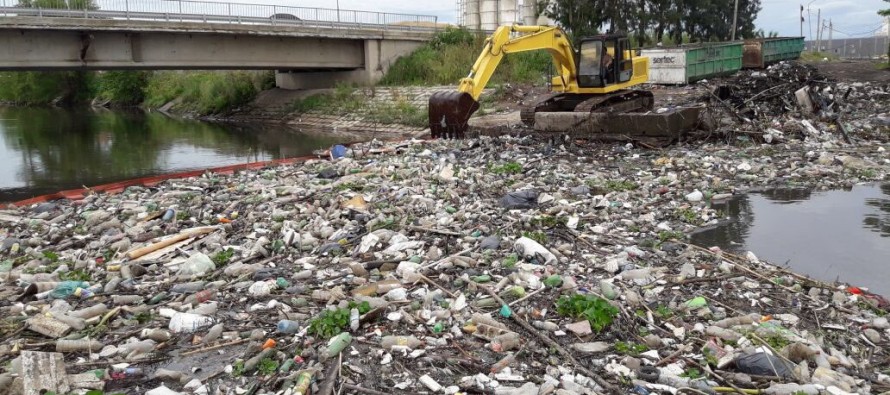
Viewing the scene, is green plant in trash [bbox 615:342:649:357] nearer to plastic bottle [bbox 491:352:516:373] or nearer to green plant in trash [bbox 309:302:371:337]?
plastic bottle [bbox 491:352:516:373]

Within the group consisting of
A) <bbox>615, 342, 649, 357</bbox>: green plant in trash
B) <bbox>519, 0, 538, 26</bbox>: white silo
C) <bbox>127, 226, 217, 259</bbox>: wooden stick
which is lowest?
<bbox>615, 342, 649, 357</bbox>: green plant in trash

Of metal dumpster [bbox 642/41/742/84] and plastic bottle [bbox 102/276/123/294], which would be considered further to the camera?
metal dumpster [bbox 642/41/742/84]

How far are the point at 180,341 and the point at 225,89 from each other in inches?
1393

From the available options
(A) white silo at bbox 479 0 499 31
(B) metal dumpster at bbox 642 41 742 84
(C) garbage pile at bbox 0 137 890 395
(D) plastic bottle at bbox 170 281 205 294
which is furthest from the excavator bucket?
(A) white silo at bbox 479 0 499 31

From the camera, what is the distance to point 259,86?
37.6m

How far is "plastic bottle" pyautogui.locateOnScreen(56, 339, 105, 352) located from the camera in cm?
479

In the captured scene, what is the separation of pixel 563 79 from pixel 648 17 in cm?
2948

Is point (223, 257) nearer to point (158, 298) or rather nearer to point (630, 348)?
point (158, 298)

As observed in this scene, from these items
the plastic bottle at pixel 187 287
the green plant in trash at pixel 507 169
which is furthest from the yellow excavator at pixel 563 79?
the plastic bottle at pixel 187 287

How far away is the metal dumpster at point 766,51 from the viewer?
28.4 m

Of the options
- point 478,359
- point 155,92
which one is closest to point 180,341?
point 478,359

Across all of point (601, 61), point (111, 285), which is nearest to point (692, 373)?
point (111, 285)

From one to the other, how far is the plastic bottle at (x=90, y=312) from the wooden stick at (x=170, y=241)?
1529mm

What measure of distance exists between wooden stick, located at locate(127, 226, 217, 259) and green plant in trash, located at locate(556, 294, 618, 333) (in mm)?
4350
